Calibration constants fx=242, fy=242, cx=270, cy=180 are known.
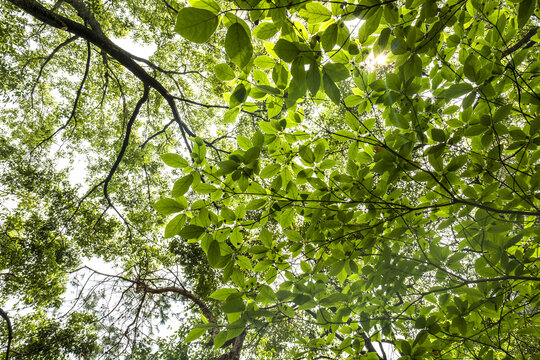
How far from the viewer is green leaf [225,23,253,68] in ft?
2.08

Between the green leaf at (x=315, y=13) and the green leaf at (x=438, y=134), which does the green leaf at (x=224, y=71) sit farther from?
the green leaf at (x=438, y=134)

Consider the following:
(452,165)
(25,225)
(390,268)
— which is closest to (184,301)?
(25,225)

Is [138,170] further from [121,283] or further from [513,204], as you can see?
[513,204]

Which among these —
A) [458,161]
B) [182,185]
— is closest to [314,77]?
[182,185]

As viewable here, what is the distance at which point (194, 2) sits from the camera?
2.07 feet

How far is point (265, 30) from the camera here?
79cm

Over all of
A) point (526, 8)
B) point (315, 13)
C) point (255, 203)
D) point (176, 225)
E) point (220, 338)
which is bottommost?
point (220, 338)

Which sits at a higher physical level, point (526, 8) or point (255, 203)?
point (526, 8)

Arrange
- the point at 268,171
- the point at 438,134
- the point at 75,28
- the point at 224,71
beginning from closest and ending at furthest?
1. the point at 224,71
2. the point at 438,134
3. the point at 268,171
4. the point at 75,28

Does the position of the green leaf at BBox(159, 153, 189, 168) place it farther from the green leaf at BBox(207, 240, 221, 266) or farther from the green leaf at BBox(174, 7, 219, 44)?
the green leaf at BBox(174, 7, 219, 44)

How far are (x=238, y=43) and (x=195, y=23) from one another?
11 cm

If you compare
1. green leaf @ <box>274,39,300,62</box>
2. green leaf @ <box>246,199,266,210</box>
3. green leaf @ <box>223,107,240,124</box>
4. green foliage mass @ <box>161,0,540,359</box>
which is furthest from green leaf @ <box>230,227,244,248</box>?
green leaf @ <box>274,39,300,62</box>

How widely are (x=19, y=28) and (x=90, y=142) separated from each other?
3016 mm

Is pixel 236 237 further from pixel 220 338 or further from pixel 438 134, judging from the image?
pixel 438 134
